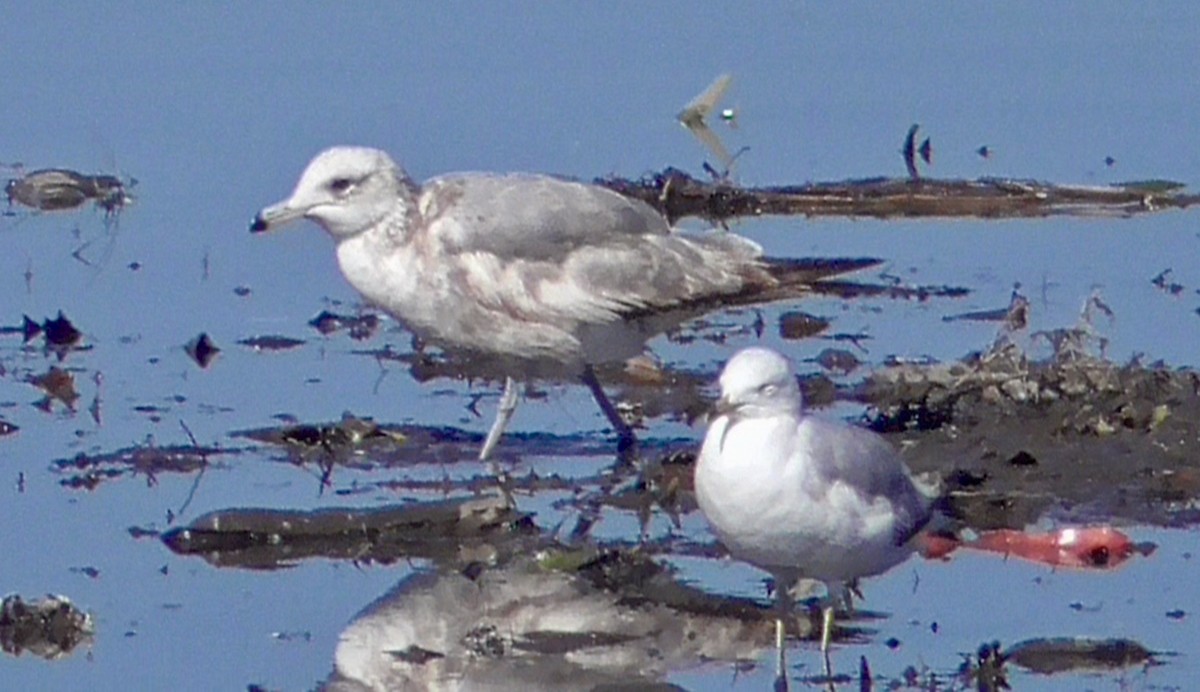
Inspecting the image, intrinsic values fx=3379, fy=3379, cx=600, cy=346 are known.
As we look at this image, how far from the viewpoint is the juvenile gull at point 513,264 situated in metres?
11.6

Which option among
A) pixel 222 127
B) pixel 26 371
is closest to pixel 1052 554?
pixel 26 371

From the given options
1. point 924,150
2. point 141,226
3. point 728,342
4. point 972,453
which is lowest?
point 972,453

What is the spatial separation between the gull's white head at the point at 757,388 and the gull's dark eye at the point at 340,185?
7.95 feet

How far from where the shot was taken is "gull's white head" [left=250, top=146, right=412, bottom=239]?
11.6 m

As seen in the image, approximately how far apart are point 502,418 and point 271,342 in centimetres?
170

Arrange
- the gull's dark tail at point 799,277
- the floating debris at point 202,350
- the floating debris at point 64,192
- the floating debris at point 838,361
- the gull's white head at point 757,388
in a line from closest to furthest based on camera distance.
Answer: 1. the gull's white head at point 757,388
2. the gull's dark tail at point 799,277
3. the floating debris at point 838,361
4. the floating debris at point 202,350
5. the floating debris at point 64,192

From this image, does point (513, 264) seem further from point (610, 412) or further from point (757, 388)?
point (757, 388)

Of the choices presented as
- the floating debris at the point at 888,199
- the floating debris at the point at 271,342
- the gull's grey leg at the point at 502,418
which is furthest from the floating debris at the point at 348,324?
the floating debris at the point at 888,199

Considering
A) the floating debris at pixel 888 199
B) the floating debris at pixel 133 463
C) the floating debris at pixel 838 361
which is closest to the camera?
the floating debris at pixel 133 463

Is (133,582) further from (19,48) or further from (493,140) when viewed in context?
(19,48)

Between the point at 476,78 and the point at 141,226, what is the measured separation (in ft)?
8.40

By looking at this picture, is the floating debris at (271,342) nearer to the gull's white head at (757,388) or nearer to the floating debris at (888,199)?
the floating debris at (888,199)

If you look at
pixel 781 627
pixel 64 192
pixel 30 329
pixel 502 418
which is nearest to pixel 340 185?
pixel 502 418

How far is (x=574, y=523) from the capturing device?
35.8ft
